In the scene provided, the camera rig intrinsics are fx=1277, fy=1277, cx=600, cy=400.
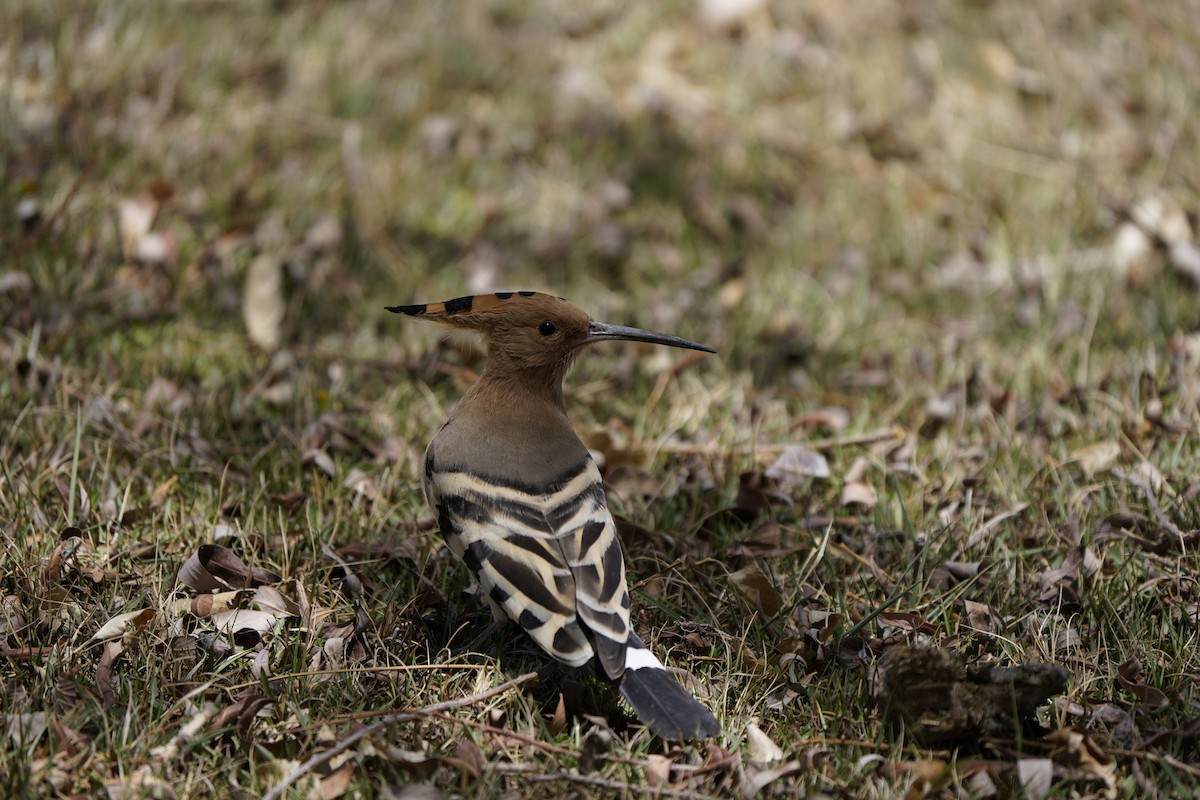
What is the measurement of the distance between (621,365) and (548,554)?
6.66ft

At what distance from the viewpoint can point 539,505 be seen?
337cm

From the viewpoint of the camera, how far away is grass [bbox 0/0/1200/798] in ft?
10.3

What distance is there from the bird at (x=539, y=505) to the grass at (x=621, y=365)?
0.20 m

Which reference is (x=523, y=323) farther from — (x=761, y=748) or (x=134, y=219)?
(x=134, y=219)

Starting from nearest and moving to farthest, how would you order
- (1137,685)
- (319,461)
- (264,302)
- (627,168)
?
(1137,685), (319,461), (264,302), (627,168)

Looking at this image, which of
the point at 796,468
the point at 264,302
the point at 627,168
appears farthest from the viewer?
the point at 627,168

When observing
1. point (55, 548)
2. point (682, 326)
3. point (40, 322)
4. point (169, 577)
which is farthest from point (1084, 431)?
point (40, 322)

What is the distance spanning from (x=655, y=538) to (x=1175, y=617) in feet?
4.93

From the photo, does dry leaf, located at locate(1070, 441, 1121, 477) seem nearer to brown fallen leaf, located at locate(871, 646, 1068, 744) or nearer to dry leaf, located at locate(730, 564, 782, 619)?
dry leaf, located at locate(730, 564, 782, 619)

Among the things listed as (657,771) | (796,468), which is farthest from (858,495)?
(657,771)

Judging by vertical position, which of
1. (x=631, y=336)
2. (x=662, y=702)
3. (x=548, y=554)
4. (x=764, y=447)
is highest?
(x=631, y=336)

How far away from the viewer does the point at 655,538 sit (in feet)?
13.1

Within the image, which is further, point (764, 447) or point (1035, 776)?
point (764, 447)

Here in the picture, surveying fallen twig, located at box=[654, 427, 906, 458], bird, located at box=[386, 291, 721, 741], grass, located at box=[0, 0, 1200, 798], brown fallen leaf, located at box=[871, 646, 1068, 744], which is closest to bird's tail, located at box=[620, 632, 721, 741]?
bird, located at box=[386, 291, 721, 741]
